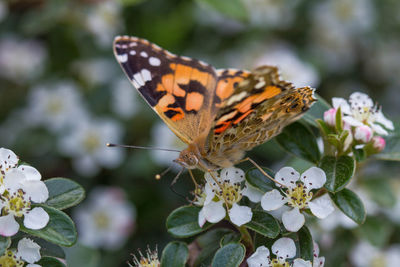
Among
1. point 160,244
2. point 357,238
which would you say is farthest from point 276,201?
point 160,244

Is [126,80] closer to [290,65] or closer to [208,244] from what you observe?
[290,65]

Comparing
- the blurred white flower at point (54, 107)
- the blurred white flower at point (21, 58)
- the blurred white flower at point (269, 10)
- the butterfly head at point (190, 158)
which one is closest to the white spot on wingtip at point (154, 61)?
the butterfly head at point (190, 158)

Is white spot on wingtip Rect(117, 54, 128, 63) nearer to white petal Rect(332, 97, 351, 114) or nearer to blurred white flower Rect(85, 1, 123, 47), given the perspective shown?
white petal Rect(332, 97, 351, 114)

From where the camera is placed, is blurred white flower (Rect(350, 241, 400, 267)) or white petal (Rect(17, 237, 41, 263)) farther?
blurred white flower (Rect(350, 241, 400, 267))

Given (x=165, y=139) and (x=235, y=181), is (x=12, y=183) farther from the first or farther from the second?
(x=165, y=139)

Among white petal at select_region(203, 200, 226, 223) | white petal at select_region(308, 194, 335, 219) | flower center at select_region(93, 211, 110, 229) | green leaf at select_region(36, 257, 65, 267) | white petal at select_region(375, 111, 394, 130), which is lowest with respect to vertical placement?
flower center at select_region(93, 211, 110, 229)

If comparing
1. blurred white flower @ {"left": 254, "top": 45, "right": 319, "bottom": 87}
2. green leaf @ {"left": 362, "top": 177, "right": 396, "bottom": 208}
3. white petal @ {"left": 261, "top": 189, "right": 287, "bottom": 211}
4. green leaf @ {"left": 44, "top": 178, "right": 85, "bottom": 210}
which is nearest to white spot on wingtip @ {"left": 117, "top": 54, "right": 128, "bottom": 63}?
green leaf @ {"left": 44, "top": 178, "right": 85, "bottom": 210}
